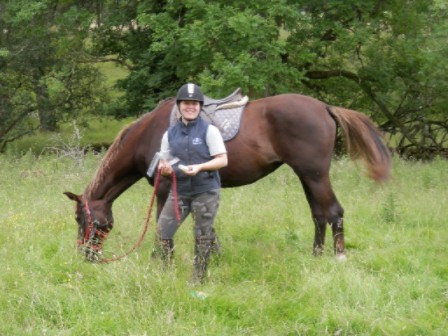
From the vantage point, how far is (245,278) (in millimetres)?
5785

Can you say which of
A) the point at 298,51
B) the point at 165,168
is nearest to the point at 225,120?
the point at 165,168

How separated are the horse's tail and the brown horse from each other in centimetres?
2

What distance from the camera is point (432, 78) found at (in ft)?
48.8

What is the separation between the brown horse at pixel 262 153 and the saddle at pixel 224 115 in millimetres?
83

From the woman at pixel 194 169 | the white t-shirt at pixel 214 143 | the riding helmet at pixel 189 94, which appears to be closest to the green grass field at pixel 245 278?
the woman at pixel 194 169

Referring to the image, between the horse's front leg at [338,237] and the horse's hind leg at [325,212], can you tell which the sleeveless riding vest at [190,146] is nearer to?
the horse's hind leg at [325,212]

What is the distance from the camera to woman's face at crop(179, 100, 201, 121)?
16.9 feet

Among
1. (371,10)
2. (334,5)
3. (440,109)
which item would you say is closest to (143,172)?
(334,5)

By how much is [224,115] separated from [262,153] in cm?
58

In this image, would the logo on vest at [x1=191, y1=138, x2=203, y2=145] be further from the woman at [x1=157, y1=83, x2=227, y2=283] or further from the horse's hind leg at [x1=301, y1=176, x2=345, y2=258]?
the horse's hind leg at [x1=301, y1=176, x2=345, y2=258]

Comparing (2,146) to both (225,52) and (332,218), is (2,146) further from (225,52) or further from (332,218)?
(332,218)

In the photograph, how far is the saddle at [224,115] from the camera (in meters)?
6.42

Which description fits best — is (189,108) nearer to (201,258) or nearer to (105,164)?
(201,258)

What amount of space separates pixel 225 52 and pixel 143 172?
7.57m
